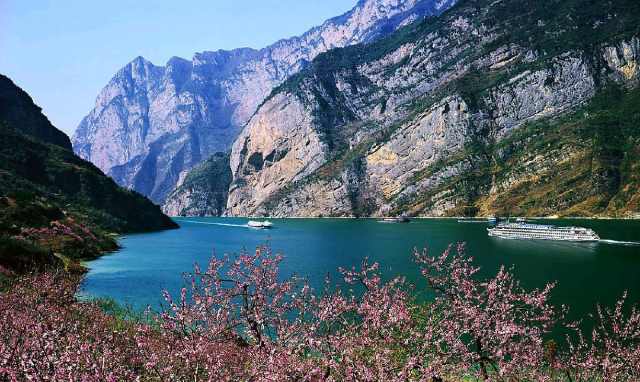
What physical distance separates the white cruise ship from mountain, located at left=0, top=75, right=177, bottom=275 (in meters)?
102

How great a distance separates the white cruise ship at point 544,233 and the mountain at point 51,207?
102171 mm

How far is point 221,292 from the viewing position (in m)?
15.4

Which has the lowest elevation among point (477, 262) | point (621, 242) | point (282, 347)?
point (621, 242)

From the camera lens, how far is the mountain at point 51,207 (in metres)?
59.0

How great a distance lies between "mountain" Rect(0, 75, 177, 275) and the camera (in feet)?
194

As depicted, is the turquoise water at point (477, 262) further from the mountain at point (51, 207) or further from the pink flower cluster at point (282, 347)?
the pink flower cluster at point (282, 347)

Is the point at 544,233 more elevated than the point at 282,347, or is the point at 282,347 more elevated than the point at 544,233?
the point at 282,347

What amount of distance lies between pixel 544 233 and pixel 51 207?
11785 centimetres

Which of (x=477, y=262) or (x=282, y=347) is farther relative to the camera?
(x=477, y=262)

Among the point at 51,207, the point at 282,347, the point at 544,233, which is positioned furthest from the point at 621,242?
the point at 51,207

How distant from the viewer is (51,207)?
93.6m

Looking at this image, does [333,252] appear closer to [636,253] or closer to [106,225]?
[636,253]

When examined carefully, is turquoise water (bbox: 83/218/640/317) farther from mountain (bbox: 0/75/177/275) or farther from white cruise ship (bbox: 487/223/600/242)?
mountain (bbox: 0/75/177/275)

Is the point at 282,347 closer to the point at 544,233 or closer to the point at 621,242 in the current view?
the point at 621,242
